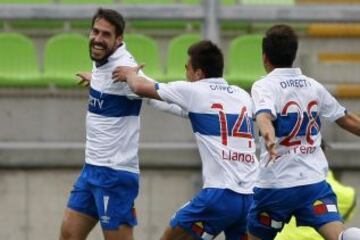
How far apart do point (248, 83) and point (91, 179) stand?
3362 millimetres

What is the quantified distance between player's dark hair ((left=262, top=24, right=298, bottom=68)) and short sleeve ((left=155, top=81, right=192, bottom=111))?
58 cm

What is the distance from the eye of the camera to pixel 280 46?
8336 mm

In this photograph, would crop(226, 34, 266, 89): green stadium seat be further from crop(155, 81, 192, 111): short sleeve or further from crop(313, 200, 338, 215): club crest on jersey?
crop(313, 200, 338, 215): club crest on jersey

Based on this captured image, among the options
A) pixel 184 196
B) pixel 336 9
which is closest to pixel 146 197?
pixel 184 196

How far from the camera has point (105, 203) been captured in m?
8.80

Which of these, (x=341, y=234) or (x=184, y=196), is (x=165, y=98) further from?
(x=184, y=196)

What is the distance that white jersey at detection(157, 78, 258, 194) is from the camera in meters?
8.47

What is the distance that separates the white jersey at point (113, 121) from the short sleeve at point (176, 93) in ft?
1.33

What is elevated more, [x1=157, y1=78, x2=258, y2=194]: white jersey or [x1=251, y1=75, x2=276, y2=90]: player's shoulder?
[x1=251, y1=75, x2=276, y2=90]: player's shoulder

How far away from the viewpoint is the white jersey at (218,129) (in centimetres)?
847

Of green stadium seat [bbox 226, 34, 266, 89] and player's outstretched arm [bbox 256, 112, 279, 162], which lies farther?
green stadium seat [bbox 226, 34, 266, 89]

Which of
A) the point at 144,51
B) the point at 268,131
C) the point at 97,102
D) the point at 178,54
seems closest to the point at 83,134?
the point at 144,51

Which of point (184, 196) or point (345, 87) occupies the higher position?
point (345, 87)

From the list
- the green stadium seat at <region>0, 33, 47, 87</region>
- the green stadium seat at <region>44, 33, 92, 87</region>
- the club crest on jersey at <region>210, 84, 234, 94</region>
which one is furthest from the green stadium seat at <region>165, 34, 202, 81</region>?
the club crest on jersey at <region>210, 84, 234, 94</region>
